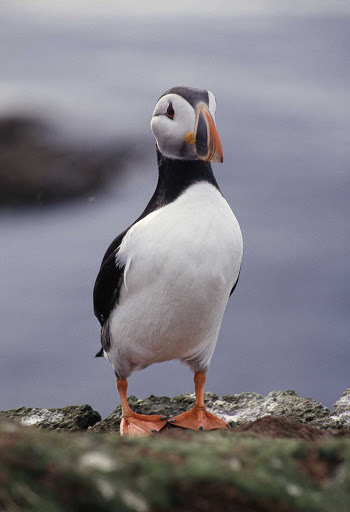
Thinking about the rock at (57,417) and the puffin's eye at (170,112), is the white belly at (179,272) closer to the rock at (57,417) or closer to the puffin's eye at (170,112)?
the puffin's eye at (170,112)

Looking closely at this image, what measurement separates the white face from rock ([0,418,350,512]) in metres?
2.42

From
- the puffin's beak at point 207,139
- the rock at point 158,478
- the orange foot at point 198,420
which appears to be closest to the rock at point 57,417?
the orange foot at point 198,420

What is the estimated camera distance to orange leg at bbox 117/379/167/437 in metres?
4.55

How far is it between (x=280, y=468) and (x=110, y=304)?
2724 mm

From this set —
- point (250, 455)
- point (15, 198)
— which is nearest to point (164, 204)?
point (250, 455)

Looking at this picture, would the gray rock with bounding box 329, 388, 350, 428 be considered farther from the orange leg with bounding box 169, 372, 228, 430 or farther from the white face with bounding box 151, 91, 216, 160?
the white face with bounding box 151, 91, 216, 160

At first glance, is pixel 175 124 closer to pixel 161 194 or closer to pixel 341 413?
pixel 161 194

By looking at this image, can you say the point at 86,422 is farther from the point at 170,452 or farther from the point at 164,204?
the point at 170,452

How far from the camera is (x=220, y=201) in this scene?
4301 millimetres

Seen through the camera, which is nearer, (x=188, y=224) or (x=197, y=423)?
(x=188, y=224)

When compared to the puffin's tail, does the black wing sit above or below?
above

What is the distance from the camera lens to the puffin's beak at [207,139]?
161 inches

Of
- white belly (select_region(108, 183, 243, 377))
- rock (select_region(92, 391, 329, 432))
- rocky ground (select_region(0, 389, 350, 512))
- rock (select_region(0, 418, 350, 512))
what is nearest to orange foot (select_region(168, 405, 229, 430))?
rock (select_region(92, 391, 329, 432))

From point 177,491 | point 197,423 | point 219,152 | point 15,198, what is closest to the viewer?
point 177,491
